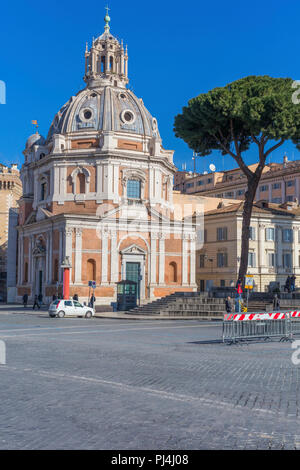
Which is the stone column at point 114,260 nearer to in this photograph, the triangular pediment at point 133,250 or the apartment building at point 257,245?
the triangular pediment at point 133,250

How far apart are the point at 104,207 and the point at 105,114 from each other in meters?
10.1

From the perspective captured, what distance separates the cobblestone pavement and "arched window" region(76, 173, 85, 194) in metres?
39.4

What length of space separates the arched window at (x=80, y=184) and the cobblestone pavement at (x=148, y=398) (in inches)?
1549

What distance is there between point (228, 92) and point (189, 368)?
2879 cm

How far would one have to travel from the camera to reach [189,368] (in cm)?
1218

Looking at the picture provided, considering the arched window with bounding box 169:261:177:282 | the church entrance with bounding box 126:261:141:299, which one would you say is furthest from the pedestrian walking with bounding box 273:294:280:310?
the arched window with bounding box 169:261:177:282

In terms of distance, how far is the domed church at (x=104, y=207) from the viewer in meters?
49.6

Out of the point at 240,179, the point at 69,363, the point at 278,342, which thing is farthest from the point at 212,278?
the point at 69,363

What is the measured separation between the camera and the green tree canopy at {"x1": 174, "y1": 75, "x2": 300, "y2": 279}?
36.4 meters

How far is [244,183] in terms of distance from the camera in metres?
76.7

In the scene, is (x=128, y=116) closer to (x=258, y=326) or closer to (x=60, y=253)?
(x=60, y=253)

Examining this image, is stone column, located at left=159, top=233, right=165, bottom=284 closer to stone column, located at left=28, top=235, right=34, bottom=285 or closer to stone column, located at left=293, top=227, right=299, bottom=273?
stone column, located at left=28, top=235, right=34, bottom=285

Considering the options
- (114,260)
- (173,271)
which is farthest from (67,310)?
(173,271)
